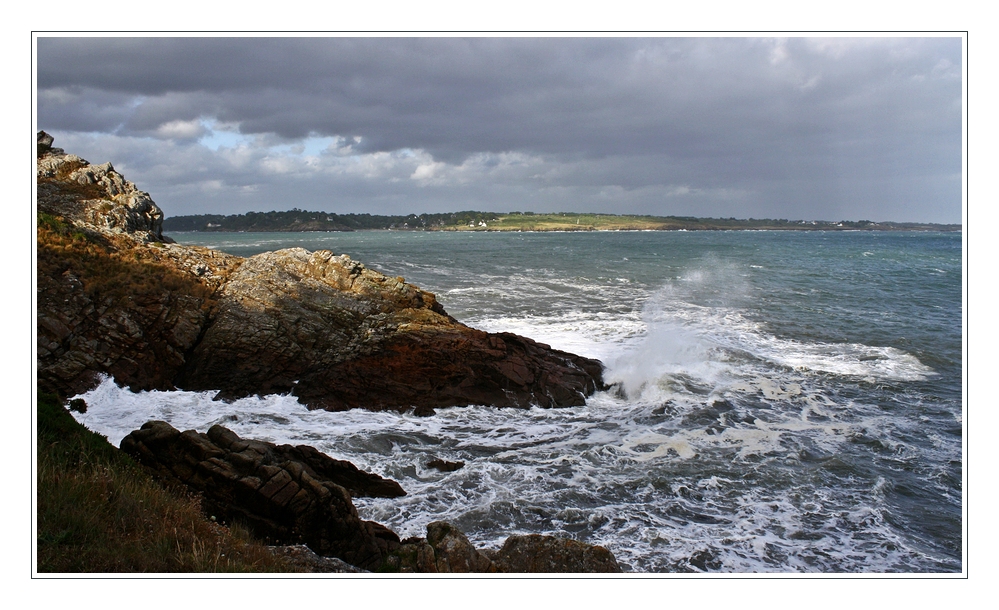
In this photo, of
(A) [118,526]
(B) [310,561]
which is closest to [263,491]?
(B) [310,561]

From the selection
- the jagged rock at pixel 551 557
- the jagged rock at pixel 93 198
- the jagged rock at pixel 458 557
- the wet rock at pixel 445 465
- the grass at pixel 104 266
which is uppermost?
the jagged rock at pixel 93 198

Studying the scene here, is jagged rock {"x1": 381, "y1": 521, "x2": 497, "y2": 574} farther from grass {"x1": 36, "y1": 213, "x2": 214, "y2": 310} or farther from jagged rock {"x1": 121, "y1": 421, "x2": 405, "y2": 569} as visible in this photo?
grass {"x1": 36, "y1": 213, "x2": 214, "y2": 310}

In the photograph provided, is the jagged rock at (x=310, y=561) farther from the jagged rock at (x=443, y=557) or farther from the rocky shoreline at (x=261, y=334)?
the rocky shoreline at (x=261, y=334)

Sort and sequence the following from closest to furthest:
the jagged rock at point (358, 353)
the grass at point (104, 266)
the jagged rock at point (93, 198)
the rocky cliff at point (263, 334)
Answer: the rocky cliff at point (263, 334) → the jagged rock at point (358, 353) → the grass at point (104, 266) → the jagged rock at point (93, 198)

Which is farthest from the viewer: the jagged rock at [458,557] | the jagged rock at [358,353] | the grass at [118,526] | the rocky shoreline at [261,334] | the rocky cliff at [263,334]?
the jagged rock at [358,353]

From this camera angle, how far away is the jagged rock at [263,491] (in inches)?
296

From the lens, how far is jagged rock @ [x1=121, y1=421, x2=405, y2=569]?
7.52m

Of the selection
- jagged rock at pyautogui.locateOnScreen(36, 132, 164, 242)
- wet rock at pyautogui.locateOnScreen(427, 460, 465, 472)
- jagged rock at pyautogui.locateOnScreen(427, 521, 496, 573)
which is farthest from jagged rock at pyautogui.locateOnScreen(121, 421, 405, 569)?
jagged rock at pyautogui.locateOnScreen(36, 132, 164, 242)

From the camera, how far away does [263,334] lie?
625 inches

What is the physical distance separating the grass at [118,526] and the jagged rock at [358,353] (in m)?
7.12

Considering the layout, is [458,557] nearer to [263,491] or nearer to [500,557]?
[500,557]

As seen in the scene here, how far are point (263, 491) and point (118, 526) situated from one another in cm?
182

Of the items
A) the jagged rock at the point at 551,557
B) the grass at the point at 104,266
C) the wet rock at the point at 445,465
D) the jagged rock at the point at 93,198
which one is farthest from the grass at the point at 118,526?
the jagged rock at the point at 93,198
